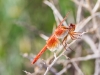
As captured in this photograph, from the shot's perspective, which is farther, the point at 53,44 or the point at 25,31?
the point at 25,31

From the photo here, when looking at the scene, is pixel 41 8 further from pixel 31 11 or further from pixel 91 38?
pixel 91 38

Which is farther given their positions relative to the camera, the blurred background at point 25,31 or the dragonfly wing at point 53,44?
the blurred background at point 25,31

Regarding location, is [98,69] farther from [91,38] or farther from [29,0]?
[29,0]

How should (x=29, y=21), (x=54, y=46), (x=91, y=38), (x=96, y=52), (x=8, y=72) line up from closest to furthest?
(x=54, y=46) → (x=96, y=52) → (x=91, y=38) → (x=8, y=72) → (x=29, y=21)

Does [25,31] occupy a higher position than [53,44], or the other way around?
[25,31]

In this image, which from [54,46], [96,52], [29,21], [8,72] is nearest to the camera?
[54,46]

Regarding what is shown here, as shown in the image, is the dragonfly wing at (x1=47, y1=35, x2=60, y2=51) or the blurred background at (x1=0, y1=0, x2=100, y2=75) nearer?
the dragonfly wing at (x1=47, y1=35, x2=60, y2=51)

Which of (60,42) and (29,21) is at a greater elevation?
(29,21)

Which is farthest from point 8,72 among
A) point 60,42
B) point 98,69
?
point 60,42

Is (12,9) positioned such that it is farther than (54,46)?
Yes

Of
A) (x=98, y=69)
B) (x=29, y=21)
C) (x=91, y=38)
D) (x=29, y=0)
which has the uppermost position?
(x=29, y=0)

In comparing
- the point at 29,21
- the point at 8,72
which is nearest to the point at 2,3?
the point at 29,21
